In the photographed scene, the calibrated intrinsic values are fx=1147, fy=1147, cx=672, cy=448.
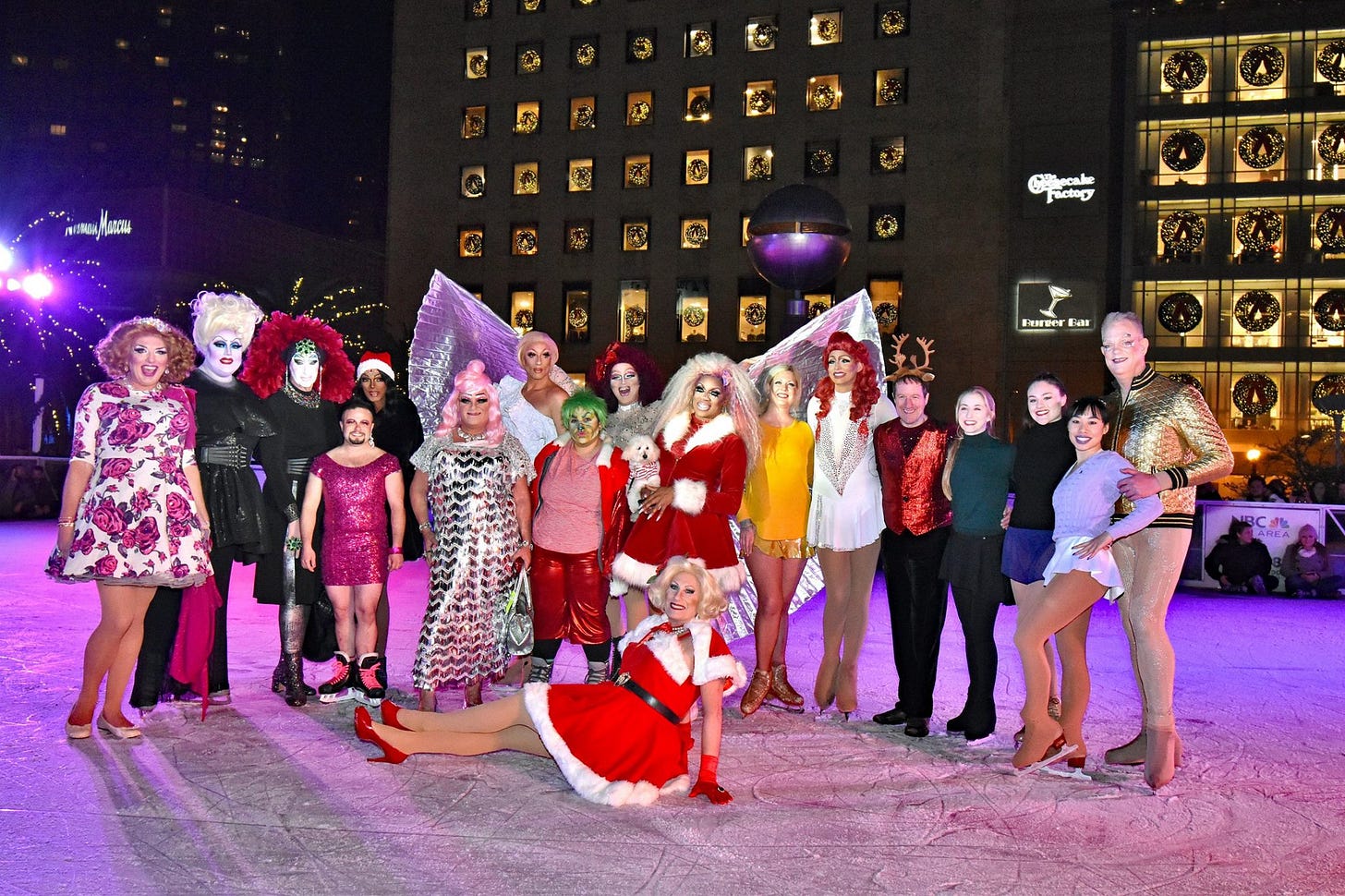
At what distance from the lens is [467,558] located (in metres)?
5.70

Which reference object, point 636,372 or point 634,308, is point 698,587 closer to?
point 636,372

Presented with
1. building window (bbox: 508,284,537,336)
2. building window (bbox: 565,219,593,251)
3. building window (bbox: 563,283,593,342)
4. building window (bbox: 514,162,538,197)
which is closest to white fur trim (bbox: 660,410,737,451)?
building window (bbox: 563,283,593,342)

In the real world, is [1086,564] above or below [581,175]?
below

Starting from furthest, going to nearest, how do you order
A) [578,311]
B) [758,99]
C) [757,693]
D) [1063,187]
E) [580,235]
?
1. [578,311]
2. [580,235]
3. [758,99]
4. [1063,187]
5. [757,693]

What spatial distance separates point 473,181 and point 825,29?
42.9 ft

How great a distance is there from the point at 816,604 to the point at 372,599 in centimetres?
588

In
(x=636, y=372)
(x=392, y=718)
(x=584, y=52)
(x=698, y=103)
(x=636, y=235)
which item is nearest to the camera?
(x=392, y=718)

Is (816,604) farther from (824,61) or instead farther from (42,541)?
(824,61)

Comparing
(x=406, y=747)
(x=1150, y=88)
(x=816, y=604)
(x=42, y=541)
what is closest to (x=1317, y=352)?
(x=1150, y=88)

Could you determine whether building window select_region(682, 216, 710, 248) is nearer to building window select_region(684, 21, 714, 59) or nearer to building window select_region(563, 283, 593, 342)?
building window select_region(563, 283, 593, 342)

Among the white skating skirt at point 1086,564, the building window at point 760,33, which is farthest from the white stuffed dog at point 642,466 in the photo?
the building window at point 760,33

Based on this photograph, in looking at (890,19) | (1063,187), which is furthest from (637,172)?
(1063,187)

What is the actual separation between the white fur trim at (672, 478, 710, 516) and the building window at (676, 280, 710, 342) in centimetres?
3253

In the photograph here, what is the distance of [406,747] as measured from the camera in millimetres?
4750
